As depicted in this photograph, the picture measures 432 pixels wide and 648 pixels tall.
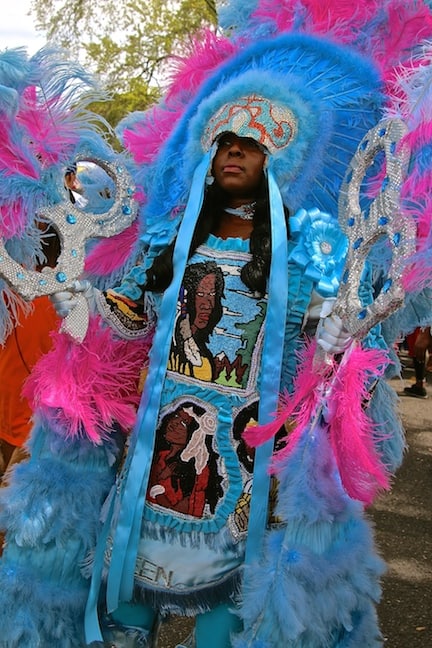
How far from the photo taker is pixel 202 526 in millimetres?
1930

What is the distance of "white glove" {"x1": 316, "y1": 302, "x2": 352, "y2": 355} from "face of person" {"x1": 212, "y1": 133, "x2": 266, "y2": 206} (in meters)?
0.47

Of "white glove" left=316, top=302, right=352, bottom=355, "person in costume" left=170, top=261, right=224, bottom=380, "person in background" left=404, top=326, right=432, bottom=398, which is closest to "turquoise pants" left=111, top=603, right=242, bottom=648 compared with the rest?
"person in costume" left=170, top=261, right=224, bottom=380

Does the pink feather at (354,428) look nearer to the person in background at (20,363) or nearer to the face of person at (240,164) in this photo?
the face of person at (240,164)

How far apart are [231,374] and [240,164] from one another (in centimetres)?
55

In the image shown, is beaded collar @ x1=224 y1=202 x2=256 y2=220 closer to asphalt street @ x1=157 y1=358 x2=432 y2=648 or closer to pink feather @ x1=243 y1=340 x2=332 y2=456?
pink feather @ x1=243 y1=340 x2=332 y2=456

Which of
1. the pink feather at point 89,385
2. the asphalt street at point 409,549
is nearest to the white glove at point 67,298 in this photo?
the pink feather at point 89,385

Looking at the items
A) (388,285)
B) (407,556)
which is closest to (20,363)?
(388,285)

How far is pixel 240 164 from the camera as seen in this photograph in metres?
2.03

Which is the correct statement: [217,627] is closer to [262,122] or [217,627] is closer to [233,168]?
[233,168]

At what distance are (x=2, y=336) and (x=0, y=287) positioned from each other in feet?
0.52

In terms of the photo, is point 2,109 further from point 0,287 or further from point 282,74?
point 282,74

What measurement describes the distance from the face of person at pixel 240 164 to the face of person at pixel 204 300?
251 millimetres

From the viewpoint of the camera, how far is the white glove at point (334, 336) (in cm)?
173

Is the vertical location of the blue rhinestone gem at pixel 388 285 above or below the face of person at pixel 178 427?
above
